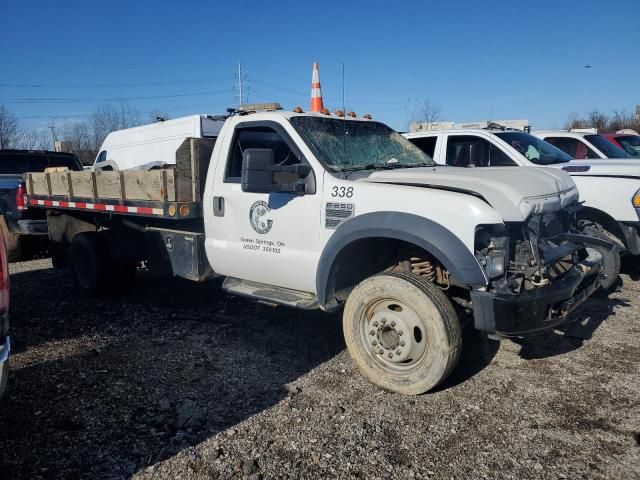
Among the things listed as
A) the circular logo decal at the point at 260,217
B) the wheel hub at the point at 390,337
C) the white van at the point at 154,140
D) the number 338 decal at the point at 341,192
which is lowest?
the wheel hub at the point at 390,337

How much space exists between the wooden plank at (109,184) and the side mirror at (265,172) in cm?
202

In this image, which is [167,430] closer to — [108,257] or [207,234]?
[207,234]

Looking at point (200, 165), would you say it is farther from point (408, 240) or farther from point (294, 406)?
point (294, 406)

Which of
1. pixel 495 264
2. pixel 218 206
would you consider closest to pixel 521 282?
pixel 495 264

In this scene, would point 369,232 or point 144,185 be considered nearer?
point 369,232

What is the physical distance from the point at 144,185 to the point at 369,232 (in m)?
2.60

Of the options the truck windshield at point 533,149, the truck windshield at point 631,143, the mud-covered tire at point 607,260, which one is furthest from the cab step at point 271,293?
the truck windshield at point 631,143

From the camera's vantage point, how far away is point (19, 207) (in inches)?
309

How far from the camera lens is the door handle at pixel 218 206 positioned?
475 centimetres

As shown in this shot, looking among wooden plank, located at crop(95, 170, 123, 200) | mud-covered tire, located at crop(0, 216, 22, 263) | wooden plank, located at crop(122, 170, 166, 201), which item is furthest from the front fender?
mud-covered tire, located at crop(0, 216, 22, 263)

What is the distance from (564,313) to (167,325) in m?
3.71

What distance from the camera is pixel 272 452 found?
3020mm

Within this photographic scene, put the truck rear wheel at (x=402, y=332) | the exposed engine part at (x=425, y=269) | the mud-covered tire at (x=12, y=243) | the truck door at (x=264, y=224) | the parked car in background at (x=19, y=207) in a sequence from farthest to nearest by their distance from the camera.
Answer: the mud-covered tire at (x=12, y=243), the parked car in background at (x=19, y=207), the truck door at (x=264, y=224), the exposed engine part at (x=425, y=269), the truck rear wheel at (x=402, y=332)

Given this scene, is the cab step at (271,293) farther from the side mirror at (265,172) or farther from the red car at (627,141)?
the red car at (627,141)
